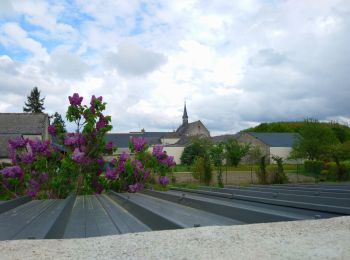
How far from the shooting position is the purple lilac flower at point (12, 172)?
9.70 meters

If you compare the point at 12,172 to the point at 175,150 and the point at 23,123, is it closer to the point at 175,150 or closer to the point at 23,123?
the point at 23,123

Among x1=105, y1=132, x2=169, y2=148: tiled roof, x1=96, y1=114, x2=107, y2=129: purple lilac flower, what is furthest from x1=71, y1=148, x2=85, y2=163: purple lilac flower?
x1=105, y1=132, x2=169, y2=148: tiled roof

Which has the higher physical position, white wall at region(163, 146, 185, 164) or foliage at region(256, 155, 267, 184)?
white wall at region(163, 146, 185, 164)

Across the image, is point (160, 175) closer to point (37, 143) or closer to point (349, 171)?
point (37, 143)

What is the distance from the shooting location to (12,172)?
383 inches

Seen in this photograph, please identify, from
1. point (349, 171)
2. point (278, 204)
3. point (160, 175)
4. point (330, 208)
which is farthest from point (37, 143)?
point (349, 171)

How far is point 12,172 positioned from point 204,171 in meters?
12.6

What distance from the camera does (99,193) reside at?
11.4 meters

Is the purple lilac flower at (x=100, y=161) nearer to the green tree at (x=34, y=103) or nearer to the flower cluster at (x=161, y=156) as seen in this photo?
the flower cluster at (x=161, y=156)

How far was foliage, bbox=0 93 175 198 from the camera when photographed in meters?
10.0

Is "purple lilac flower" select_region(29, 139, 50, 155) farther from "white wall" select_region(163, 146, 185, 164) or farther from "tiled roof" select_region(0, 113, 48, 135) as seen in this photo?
"white wall" select_region(163, 146, 185, 164)

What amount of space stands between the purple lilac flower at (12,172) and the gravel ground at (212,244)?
20.7 feet

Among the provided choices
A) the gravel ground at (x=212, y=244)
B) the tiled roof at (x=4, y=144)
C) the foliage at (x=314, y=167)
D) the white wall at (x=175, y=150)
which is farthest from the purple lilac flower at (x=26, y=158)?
the white wall at (x=175, y=150)

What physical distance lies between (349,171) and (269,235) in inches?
957
